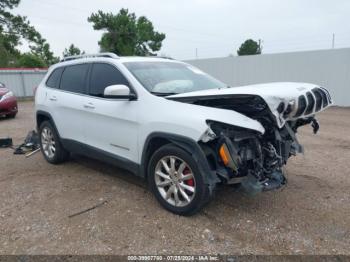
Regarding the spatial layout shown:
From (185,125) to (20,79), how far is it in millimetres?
20509

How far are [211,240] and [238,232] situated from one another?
1.09 ft

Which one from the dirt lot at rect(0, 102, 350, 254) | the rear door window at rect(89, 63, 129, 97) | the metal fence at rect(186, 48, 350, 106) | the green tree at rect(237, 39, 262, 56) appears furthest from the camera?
the green tree at rect(237, 39, 262, 56)

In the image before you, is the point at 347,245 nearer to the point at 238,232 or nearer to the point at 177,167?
the point at 238,232

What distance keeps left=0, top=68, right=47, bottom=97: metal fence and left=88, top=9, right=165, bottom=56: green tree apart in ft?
52.3

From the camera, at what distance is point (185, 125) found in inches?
133

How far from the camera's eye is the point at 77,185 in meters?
4.75

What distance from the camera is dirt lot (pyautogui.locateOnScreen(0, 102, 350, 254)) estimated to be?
316 centimetres

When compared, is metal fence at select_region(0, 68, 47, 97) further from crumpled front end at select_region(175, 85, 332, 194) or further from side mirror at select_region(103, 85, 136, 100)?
crumpled front end at select_region(175, 85, 332, 194)

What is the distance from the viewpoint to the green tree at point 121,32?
37500mm

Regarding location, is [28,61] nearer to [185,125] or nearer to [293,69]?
[293,69]

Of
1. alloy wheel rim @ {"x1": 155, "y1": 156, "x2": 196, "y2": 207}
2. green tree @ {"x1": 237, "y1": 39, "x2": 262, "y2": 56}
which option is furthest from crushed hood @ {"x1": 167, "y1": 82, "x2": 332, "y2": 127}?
green tree @ {"x1": 237, "y1": 39, "x2": 262, "y2": 56}

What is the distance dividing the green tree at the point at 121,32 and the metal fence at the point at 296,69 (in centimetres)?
2220

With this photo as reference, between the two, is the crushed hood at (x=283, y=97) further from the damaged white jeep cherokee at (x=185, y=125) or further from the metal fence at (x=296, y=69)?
the metal fence at (x=296, y=69)

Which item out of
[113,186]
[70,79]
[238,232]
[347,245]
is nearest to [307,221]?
[347,245]
